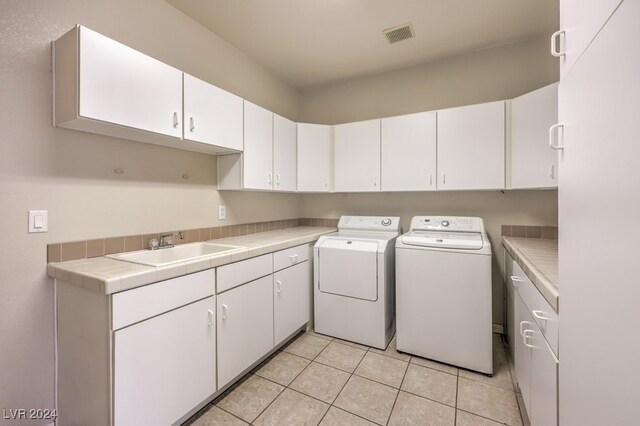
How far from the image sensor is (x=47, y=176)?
4.78 feet

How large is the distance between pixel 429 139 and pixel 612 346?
2.24m

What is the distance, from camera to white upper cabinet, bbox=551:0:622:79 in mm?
659

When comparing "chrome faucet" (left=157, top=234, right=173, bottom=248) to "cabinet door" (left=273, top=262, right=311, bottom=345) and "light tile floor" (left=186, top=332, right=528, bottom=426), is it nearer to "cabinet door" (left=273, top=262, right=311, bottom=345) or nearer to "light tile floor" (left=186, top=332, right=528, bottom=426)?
"cabinet door" (left=273, top=262, right=311, bottom=345)

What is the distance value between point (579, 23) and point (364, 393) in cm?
207

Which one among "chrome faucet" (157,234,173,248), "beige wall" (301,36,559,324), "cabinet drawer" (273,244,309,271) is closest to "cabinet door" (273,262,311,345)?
"cabinet drawer" (273,244,309,271)

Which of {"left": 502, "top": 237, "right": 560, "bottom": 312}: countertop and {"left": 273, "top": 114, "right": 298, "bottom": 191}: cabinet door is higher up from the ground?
{"left": 273, "top": 114, "right": 298, "bottom": 191}: cabinet door

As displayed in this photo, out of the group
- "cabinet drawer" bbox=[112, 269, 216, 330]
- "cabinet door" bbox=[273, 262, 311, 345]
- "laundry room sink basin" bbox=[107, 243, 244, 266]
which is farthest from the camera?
"cabinet door" bbox=[273, 262, 311, 345]

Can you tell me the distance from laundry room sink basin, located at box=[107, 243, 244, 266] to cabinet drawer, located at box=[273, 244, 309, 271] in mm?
387

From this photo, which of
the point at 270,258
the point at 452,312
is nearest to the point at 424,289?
the point at 452,312

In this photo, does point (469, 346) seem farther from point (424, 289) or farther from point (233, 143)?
point (233, 143)

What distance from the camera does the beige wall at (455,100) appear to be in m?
2.49

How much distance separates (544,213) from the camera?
7.97ft

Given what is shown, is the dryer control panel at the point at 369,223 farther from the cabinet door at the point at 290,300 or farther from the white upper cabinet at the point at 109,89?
the white upper cabinet at the point at 109,89

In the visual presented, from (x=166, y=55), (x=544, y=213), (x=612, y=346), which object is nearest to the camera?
(x=612, y=346)
